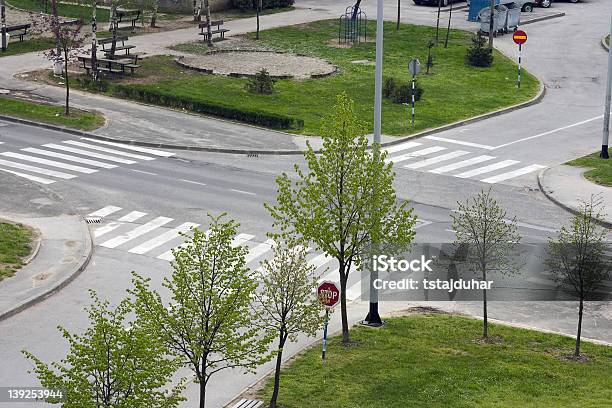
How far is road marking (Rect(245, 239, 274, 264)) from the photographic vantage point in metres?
33.3

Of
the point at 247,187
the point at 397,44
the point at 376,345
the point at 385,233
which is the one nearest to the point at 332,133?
the point at 385,233

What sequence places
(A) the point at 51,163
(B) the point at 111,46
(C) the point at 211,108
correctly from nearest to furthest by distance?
(A) the point at 51,163 → (C) the point at 211,108 → (B) the point at 111,46

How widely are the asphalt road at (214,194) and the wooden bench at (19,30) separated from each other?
1493cm

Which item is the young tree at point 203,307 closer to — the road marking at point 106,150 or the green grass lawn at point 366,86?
the road marking at point 106,150

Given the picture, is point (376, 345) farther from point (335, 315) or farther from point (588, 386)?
point (588, 386)

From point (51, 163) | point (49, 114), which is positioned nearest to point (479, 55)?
point (49, 114)

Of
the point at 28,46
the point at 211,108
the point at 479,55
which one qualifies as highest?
the point at 28,46

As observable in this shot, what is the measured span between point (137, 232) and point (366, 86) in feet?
70.8

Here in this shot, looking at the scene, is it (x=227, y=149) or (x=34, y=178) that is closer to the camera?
(x=34, y=178)

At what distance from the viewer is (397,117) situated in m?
49.3

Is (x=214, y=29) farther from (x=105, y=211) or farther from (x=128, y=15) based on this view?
(x=105, y=211)

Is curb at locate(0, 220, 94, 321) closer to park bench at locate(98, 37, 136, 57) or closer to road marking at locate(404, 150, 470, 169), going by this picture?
road marking at locate(404, 150, 470, 169)

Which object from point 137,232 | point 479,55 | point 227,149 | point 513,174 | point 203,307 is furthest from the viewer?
Answer: point 479,55

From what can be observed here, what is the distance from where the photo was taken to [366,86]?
5431 centimetres
